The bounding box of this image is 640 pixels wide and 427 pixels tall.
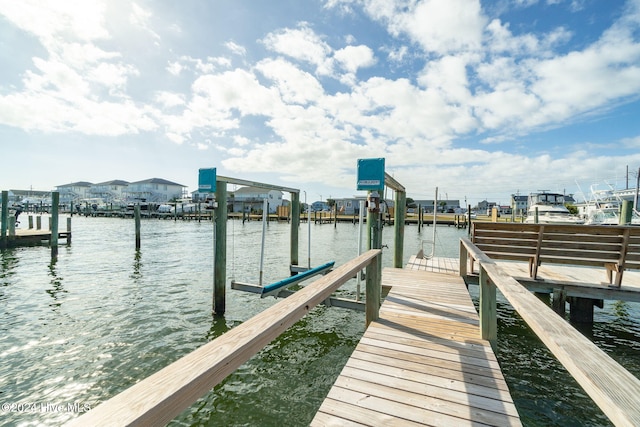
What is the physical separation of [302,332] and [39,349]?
4.32 meters

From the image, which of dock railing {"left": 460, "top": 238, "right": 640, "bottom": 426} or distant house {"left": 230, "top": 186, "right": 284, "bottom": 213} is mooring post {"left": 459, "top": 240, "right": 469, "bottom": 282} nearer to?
dock railing {"left": 460, "top": 238, "right": 640, "bottom": 426}

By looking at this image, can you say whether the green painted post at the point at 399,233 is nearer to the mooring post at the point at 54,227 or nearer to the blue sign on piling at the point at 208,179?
the blue sign on piling at the point at 208,179

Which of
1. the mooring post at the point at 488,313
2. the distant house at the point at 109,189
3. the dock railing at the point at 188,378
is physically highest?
the distant house at the point at 109,189

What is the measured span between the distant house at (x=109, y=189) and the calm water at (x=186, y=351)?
92.8 meters

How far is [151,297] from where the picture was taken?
7.48 m

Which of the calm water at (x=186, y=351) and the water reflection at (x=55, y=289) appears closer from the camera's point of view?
the calm water at (x=186, y=351)

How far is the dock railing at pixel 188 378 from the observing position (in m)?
0.84

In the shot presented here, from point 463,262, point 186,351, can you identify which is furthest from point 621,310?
point 186,351

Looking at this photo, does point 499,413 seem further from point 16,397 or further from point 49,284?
point 49,284

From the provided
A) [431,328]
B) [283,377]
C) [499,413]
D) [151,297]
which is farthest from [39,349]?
[499,413]

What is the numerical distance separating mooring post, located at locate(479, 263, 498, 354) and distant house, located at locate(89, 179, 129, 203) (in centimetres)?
9997

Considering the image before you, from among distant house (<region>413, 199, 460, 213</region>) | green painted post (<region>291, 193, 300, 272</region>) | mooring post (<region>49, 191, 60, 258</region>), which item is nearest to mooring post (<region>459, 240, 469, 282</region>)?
green painted post (<region>291, 193, 300, 272</region>)

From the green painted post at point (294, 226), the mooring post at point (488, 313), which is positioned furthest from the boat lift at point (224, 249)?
the mooring post at point (488, 313)

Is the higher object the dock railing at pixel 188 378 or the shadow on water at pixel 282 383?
the dock railing at pixel 188 378
